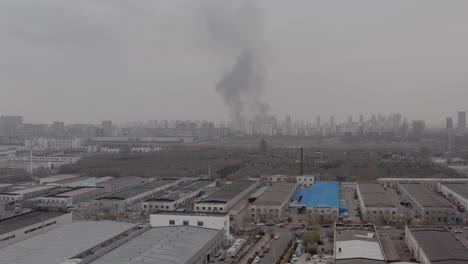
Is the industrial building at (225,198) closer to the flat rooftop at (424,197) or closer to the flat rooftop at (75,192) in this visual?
the flat rooftop at (75,192)

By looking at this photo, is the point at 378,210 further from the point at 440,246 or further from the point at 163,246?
the point at 163,246

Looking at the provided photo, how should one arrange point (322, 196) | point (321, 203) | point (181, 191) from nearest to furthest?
point (321, 203) → point (322, 196) → point (181, 191)

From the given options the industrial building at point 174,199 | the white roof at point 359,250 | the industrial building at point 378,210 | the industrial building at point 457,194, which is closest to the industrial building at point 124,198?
the industrial building at point 174,199

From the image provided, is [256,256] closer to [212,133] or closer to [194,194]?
[194,194]

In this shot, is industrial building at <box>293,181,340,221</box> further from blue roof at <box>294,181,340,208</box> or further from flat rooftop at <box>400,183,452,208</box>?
flat rooftop at <box>400,183,452,208</box>

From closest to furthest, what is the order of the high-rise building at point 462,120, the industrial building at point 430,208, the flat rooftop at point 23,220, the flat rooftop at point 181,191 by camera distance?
the flat rooftop at point 23,220
the industrial building at point 430,208
the flat rooftop at point 181,191
the high-rise building at point 462,120

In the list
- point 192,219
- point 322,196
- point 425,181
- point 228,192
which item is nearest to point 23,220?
point 192,219
